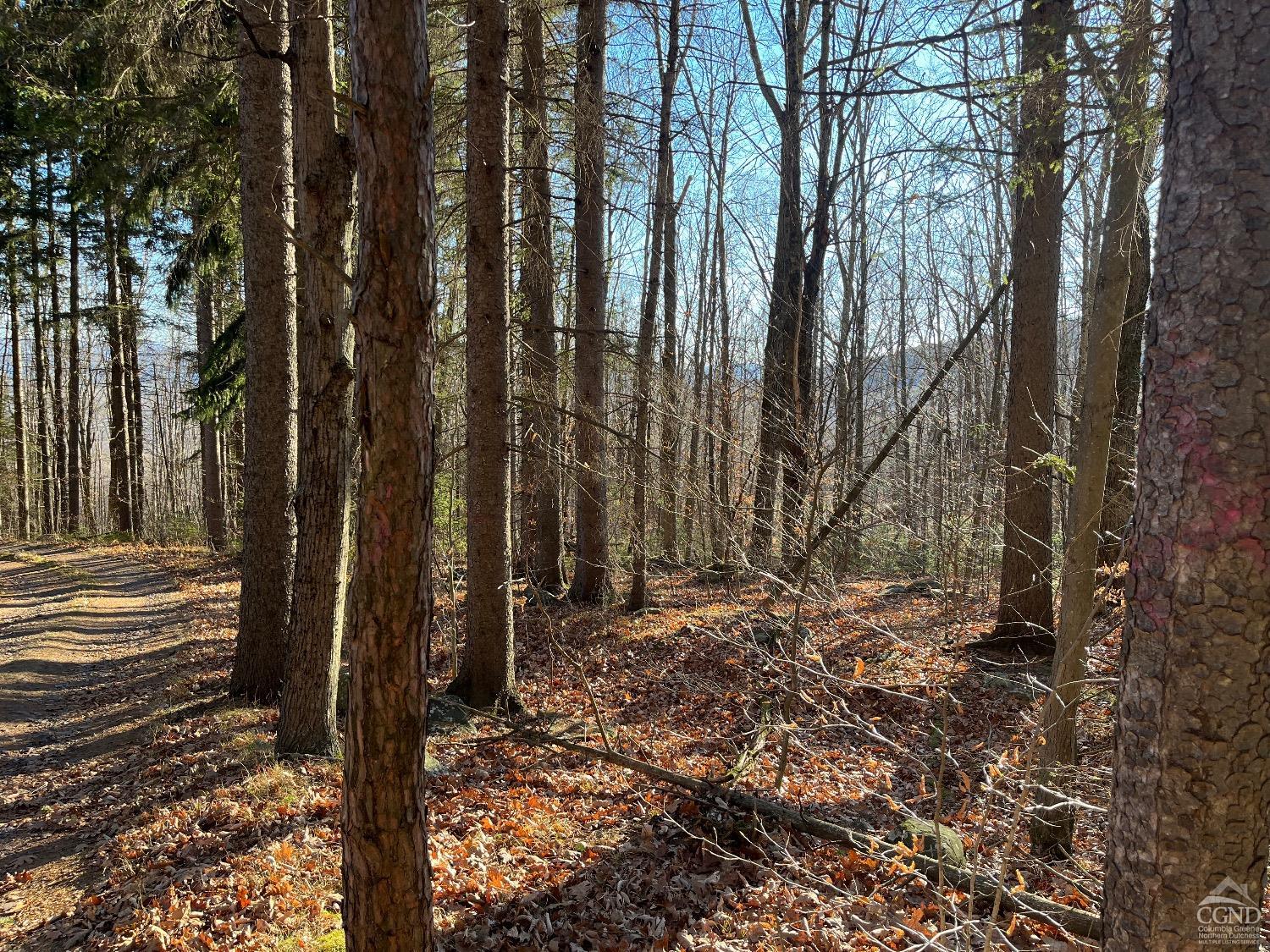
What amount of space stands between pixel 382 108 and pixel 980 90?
4.36m

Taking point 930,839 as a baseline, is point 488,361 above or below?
above

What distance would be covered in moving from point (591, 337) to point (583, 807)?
6.55 metres

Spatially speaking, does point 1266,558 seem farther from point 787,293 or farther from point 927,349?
point 927,349

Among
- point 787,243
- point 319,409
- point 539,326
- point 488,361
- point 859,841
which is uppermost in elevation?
point 787,243

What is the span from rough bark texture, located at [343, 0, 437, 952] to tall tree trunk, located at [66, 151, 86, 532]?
19.4 meters

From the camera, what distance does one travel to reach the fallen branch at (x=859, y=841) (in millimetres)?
3526

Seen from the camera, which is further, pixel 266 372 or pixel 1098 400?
pixel 266 372

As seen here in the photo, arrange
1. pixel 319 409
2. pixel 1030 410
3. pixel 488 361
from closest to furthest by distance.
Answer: pixel 319 409 < pixel 488 361 < pixel 1030 410

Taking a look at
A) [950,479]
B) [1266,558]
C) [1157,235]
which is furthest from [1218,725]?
[950,479]

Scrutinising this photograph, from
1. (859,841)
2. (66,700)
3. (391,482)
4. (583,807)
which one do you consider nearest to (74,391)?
(66,700)

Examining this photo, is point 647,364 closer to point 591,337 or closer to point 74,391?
point 591,337

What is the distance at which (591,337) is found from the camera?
10398 millimetres

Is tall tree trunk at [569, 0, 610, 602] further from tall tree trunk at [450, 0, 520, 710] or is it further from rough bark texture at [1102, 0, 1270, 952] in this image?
rough bark texture at [1102, 0, 1270, 952]

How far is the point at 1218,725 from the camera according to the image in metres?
2.00
